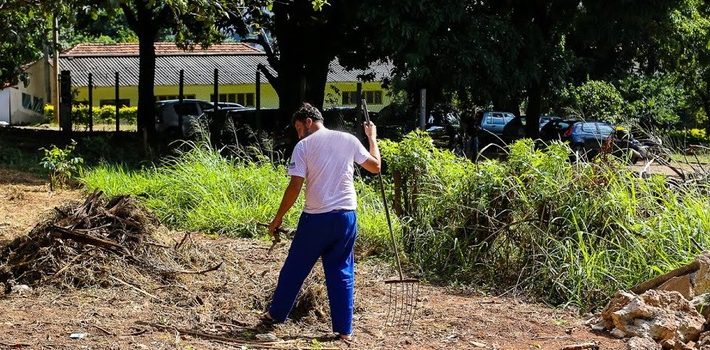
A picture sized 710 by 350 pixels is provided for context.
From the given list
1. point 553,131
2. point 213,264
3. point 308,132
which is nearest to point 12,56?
point 553,131

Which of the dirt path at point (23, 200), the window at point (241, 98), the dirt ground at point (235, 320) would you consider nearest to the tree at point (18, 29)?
the dirt path at point (23, 200)

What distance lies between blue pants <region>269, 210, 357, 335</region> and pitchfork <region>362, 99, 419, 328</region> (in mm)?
613

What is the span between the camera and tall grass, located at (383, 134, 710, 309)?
8.02m

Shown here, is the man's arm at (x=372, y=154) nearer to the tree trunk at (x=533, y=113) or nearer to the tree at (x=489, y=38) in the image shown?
the tree at (x=489, y=38)

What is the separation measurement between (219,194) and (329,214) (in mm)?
5825

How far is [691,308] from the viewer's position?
22.6 ft

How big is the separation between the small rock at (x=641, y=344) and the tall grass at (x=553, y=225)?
1394 millimetres

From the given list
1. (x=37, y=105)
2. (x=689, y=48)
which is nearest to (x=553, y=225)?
(x=689, y=48)

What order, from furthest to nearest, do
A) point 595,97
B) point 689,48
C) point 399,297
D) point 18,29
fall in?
1. point 595,97
2. point 689,48
3. point 18,29
4. point 399,297

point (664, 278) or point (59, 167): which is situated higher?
point (59, 167)

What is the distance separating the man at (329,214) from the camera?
6.38 m

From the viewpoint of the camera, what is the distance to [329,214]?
6379mm

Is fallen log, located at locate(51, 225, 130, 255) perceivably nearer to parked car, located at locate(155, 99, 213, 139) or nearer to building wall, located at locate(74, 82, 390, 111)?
parked car, located at locate(155, 99, 213, 139)

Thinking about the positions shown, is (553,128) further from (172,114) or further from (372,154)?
(372,154)
